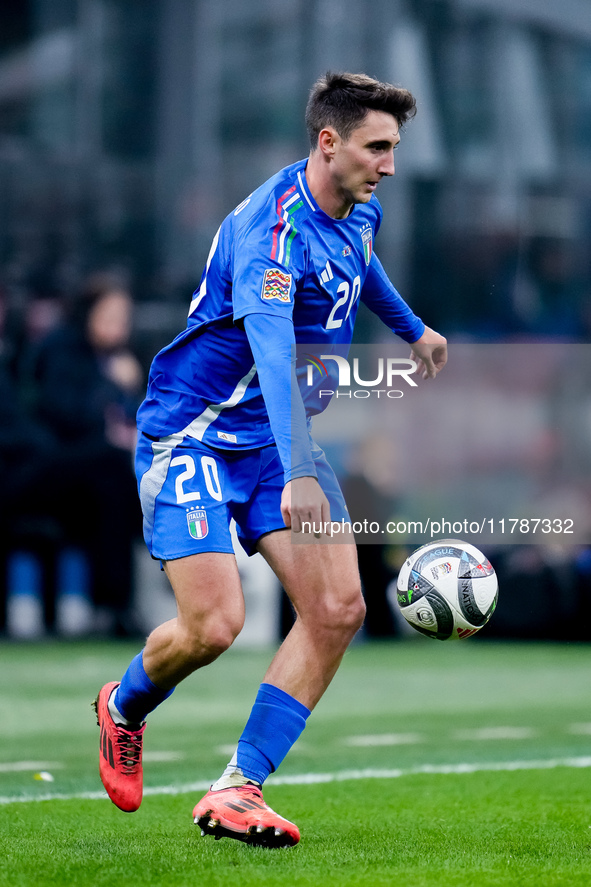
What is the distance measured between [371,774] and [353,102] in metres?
2.87

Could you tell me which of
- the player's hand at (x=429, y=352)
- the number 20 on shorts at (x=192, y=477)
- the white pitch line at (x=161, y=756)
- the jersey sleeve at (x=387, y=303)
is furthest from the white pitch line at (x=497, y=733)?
the number 20 on shorts at (x=192, y=477)

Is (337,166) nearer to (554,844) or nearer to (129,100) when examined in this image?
(554,844)

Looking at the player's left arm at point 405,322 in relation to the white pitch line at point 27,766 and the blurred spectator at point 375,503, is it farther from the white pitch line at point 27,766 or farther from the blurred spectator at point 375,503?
the blurred spectator at point 375,503

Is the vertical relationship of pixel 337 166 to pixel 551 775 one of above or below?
above

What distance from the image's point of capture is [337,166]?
4.24 m

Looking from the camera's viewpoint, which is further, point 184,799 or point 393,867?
point 184,799

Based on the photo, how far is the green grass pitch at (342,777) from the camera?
3855mm

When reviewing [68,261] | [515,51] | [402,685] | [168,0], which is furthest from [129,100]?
[402,685]

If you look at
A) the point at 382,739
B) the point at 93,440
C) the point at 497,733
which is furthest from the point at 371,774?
the point at 93,440

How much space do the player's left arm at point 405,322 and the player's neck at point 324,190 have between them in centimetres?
54

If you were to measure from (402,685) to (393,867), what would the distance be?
194 inches

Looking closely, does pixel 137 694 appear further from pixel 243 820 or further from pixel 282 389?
pixel 282 389

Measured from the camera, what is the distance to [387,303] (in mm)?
4930

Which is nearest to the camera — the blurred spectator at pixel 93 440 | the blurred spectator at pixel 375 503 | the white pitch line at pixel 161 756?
the white pitch line at pixel 161 756
